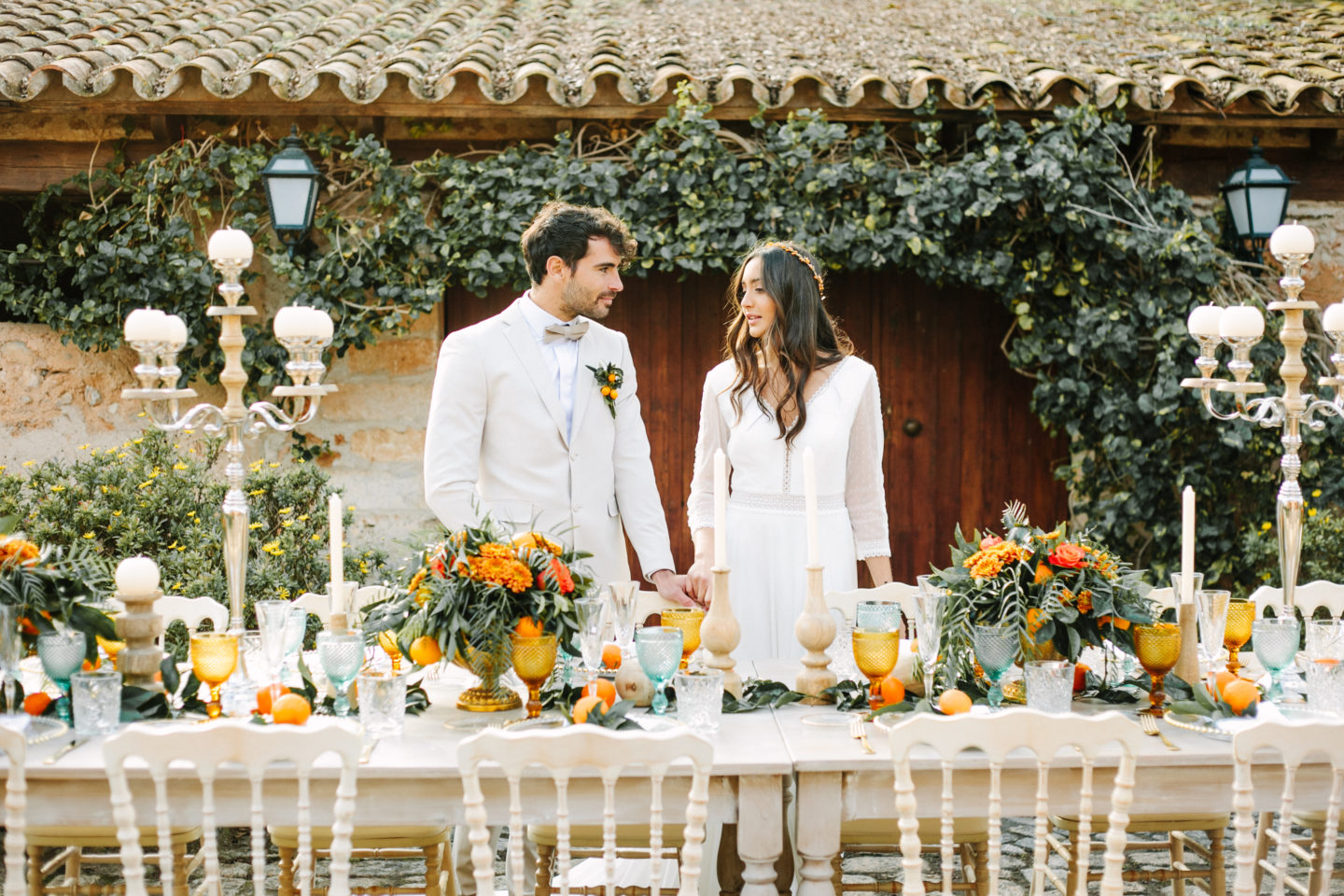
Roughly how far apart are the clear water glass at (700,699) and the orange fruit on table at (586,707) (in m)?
0.15

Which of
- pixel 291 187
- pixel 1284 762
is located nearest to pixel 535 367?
pixel 291 187

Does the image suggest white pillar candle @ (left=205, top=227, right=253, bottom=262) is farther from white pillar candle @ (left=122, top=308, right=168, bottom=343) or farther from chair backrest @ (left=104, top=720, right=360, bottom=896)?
chair backrest @ (left=104, top=720, right=360, bottom=896)

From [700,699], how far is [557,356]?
144 centimetres

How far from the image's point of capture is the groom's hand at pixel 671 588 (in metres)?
3.26

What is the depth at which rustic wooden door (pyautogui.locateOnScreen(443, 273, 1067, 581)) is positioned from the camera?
18.5 ft

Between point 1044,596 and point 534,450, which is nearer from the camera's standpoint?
point 1044,596

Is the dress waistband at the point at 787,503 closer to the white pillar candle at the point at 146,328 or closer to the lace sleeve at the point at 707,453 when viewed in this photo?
the lace sleeve at the point at 707,453

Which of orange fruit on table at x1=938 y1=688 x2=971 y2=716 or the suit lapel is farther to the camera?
the suit lapel

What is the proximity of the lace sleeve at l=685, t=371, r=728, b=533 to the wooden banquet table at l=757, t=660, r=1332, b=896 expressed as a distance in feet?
4.35

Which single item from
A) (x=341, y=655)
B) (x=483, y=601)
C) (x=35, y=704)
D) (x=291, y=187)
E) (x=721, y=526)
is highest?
(x=291, y=187)

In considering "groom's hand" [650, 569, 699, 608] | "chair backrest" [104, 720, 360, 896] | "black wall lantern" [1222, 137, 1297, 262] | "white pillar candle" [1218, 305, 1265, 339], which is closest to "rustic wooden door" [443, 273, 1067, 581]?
"black wall lantern" [1222, 137, 1297, 262]

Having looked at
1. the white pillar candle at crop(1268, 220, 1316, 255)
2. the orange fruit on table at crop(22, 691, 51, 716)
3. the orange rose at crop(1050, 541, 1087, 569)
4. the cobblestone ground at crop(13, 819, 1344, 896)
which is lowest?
the cobblestone ground at crop(13, 819, 1344, 896)

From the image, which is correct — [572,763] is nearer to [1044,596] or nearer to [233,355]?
[1044,596]

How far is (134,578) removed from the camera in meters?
2.41
